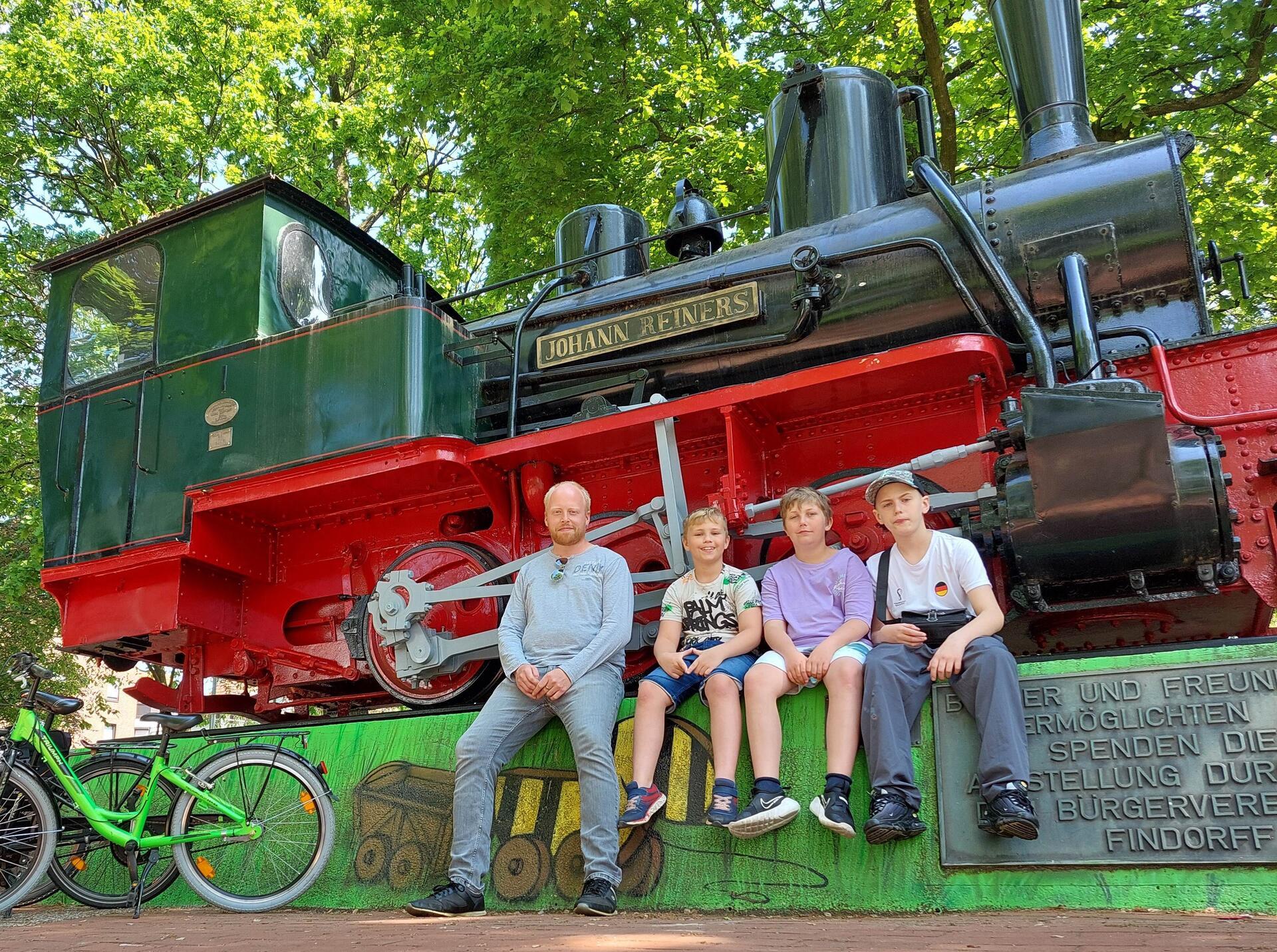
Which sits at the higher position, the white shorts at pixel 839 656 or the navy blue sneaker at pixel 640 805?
the white shorts at pixel 839 656

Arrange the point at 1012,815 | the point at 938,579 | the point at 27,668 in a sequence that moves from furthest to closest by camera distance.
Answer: the point at 27,668 < the point at 938,579 < the point at 1012,815

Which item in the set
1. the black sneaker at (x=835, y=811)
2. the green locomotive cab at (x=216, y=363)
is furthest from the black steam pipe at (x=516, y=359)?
the black sneaker at (x=835, y=811)

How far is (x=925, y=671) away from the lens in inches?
136

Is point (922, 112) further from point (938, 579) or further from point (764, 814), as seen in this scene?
point (764, 814)

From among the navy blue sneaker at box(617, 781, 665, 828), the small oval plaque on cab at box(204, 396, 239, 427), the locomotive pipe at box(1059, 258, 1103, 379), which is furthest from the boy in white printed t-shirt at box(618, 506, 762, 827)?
the small oval plaque on cab at box(204, 396, 239, 427)

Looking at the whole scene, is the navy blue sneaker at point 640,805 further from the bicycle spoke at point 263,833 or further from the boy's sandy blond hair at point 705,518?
the bicycle spoke at point 263,833

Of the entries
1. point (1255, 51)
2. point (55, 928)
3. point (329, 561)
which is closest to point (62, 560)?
point (329, 561)

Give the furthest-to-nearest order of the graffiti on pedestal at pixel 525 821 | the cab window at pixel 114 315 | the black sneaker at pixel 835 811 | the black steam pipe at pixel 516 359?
the cab window at pixel 114 315 → the black steam pipe at pixel 516 359 → the graffiti on pedestal at pixel 525 821 → the black sneaker at pixel 835 811

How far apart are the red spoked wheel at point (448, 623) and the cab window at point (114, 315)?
7.04 ft

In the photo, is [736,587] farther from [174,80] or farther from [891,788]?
[174,80]

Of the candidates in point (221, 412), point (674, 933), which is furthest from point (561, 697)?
point (221, 412)

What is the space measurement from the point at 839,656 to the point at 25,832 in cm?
311

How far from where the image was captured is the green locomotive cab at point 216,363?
5.37 meters

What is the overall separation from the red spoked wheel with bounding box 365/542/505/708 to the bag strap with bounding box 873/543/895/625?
2.24 meters
